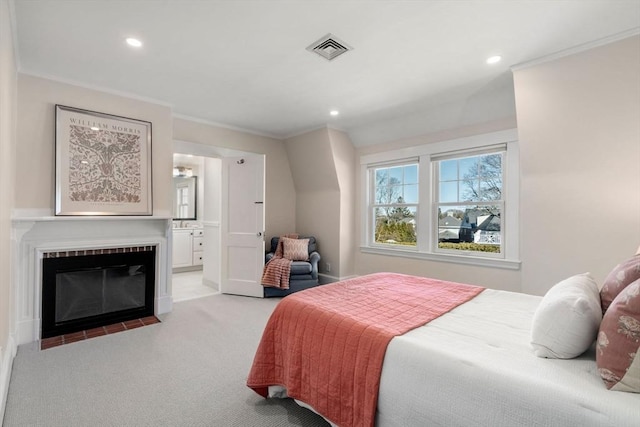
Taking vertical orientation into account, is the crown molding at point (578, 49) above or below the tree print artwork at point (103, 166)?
above

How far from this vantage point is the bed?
1.05 m

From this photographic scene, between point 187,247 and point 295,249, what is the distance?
9.16ft

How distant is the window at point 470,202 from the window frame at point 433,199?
0.27ft

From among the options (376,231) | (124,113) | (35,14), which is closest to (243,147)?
(124,113)

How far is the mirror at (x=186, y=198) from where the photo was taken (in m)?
6.95

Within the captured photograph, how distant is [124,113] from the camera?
11.3 feet

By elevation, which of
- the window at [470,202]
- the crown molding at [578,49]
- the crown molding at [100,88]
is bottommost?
the window at [470,202]

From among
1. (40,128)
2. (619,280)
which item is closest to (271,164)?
(40,128)

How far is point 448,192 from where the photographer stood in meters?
4.21

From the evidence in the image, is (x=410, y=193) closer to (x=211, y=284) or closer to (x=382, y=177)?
(x=382, y=177)

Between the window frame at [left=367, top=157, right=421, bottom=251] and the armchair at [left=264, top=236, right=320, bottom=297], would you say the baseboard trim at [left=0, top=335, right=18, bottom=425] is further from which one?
the window frame at [left=367, top=157, right=421, bottom=251]

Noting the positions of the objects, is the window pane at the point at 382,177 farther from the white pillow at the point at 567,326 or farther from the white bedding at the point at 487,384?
the white pillow at the point at 567,326

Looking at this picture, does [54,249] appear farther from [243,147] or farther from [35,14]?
[243,147]

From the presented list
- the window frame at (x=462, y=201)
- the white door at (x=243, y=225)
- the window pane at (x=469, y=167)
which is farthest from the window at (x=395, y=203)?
the white door at (x=243, y=225)
